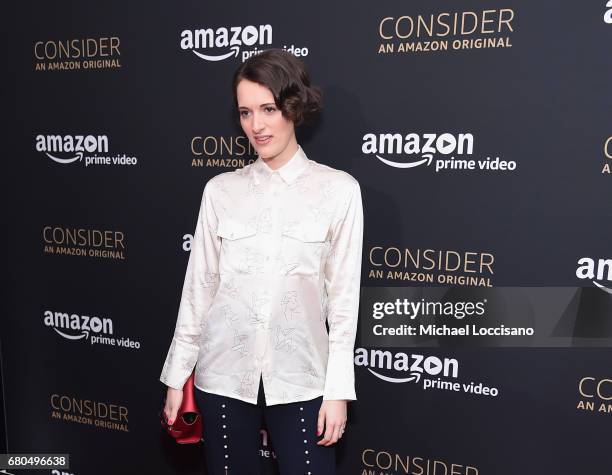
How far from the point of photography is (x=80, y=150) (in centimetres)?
219

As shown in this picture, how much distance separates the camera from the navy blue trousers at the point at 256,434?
→ 145cm

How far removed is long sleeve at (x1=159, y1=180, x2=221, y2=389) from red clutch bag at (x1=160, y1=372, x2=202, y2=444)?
0.03 metres

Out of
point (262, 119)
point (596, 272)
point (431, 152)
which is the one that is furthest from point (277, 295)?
point (596, 272)

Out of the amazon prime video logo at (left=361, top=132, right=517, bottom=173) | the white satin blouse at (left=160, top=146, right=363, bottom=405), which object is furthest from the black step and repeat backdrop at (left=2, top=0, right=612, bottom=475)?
the white satin blouse at (left=160, top=146, right=363, bottom=405)

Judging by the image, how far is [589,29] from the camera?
1.56 m

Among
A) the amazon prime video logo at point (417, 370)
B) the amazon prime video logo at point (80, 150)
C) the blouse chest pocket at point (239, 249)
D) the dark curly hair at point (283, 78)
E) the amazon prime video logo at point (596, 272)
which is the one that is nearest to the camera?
the dark curly hair at point (283, 78)

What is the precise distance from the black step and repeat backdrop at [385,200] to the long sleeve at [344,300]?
1.49 ft

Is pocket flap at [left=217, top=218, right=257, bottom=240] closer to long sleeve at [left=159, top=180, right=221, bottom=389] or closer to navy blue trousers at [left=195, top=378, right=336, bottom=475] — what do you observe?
long sleeve at [left=159, top=180, right=221, bottom=389]

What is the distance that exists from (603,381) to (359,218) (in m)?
0.98

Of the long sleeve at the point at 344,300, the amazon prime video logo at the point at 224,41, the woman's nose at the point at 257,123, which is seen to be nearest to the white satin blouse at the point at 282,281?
the long sleeve at the point at 344,300

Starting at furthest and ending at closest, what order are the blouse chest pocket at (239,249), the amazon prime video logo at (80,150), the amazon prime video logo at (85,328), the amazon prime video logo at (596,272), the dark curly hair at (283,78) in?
1. the amazon prime video logo at (85,328)
2. the amazon prime video logo at (80,150)
3. the amazon prime video logo at (596,272)
4. the blouse chest pocket at (239,249)
5. the dark curly hair at (283,78)

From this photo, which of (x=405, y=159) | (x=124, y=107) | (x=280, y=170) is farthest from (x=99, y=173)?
(x=405, y=159)

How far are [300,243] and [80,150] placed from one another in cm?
123

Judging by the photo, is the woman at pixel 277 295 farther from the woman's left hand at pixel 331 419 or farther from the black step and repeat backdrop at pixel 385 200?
the black step and repeat backdrop at pixel 385 200
